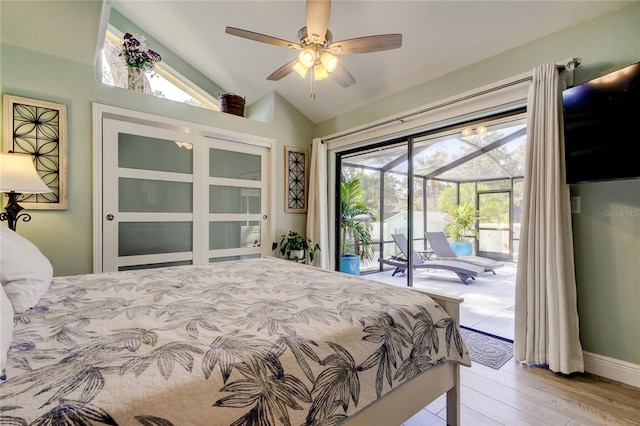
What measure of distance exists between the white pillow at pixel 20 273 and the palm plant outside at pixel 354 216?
3268 mm

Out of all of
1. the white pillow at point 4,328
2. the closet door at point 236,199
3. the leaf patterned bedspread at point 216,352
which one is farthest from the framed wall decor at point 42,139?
the white pillow at point 4,328

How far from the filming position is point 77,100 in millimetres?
2555

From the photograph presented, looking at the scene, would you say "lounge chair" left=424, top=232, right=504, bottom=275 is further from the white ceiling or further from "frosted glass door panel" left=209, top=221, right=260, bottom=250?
"frosted glass door panel" left=209, top=221, right=260, bottom=250

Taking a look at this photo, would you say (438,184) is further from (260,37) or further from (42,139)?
(42,139)

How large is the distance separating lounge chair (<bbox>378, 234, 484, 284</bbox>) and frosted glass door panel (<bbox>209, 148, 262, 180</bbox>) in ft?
6.76

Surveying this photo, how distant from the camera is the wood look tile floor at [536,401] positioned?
149 centimetres

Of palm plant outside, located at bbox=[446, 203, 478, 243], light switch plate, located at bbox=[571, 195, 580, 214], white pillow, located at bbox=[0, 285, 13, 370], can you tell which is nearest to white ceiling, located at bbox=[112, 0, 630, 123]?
light switch plate, located at bbox=[571, 195, 580, 214]

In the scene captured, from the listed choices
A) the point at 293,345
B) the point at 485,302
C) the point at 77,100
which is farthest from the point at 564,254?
the point at 77,100

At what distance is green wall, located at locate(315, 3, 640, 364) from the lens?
1.82 metres

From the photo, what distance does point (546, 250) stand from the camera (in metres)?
1.97

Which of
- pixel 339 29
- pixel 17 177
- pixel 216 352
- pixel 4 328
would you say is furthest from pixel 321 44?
pixel 17 177

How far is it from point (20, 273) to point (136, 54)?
8.49ft

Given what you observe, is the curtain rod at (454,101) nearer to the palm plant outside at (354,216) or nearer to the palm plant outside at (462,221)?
the palm plant outside at (354,216)

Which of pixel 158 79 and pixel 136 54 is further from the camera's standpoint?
pixel 158 79
